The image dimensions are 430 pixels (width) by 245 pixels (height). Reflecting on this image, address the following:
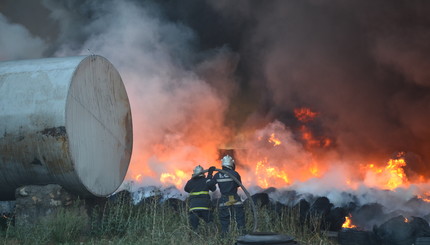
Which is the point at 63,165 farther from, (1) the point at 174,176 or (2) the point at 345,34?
(2) the point at 345,34

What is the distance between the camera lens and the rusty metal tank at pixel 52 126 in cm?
675

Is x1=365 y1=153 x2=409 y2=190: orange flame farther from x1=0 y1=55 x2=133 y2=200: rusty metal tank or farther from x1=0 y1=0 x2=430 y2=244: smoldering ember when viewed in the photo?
x1=0 y1=55 x2=133 y2=200: rusty metal tank

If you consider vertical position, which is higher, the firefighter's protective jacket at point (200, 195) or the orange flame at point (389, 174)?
the orange flame at point (389, 174)

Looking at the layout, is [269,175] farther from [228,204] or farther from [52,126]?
[52,126]

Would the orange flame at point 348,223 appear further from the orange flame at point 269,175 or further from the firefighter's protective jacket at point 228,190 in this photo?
the orange flame at point 269,175

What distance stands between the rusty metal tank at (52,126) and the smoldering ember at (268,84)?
3.56 m

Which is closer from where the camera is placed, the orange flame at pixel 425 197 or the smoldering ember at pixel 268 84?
the orange flame at pixel 425 197

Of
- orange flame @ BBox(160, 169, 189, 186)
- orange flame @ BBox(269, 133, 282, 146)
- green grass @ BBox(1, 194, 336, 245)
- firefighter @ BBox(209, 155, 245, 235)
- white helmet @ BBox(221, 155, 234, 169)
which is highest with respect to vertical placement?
orange flame @ BBox(269, 133, 282, 146)

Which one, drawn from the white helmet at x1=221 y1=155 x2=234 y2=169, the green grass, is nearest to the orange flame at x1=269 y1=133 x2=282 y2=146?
the green grass

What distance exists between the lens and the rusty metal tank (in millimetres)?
6750

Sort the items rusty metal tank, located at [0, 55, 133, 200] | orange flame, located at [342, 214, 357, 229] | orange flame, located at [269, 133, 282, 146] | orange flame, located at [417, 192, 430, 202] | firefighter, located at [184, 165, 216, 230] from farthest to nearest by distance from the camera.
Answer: orange flame, located at [269, 133, 282, 146]
orange flame, located at [417, 192, 430, 202]
orange flame, located at [342, 214, 357, 229]
firefighter, located at [184, 165, 216, 230]
rusty metal tank, located at [0, 55, 133, 200]

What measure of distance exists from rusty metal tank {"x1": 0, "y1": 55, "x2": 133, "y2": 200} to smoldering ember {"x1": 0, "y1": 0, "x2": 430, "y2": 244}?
3.56 metres

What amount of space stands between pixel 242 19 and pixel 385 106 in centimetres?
643

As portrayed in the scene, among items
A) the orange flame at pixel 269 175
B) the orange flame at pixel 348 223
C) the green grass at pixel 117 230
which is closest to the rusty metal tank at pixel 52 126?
the green grass at pixel 117 230
